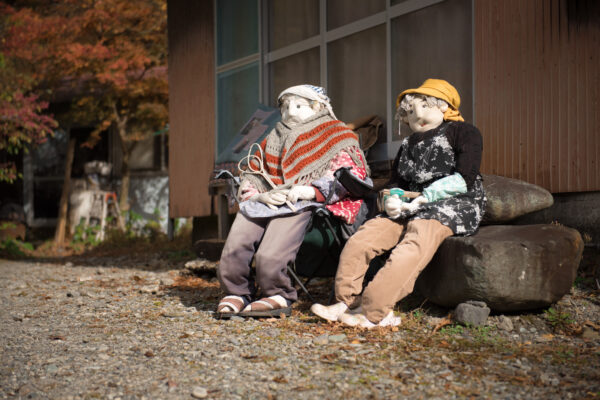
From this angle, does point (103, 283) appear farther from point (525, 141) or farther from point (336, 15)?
point (525, 141)

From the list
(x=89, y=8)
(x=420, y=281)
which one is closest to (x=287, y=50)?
(x=420, y=281)

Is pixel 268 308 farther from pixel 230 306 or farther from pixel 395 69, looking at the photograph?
pixel 395 69

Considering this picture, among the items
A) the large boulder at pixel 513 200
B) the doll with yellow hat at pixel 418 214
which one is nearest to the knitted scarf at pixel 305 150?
the doll with yellow hat at pixel 418 214

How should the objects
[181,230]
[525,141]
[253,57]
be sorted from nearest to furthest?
1. [525,141]
2. [253,57]
3. [181,230]

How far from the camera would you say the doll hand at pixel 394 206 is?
10.9ft

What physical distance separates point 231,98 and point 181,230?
4933 millimetres

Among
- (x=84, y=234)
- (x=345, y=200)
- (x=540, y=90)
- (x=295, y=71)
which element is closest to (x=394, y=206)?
(x=345, y=200)

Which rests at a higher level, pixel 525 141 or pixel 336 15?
pixel 336 15

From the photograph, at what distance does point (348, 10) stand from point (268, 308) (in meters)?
3.21

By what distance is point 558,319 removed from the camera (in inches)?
123

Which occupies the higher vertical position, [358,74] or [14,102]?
[14,102]

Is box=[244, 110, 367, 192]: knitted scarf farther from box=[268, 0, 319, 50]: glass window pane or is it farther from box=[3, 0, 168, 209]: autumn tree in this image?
box=[3, 0, 168, 209]: autumn tree

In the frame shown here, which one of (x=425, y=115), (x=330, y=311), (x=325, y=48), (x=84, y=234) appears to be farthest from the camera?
(x=84, y=234)

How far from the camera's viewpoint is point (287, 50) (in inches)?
248
